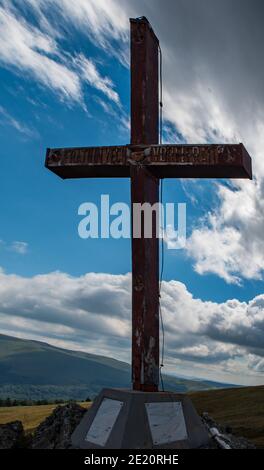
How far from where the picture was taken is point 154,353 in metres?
10.4

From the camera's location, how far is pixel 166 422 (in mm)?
9367

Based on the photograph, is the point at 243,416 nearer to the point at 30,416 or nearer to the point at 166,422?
the point at 166,422

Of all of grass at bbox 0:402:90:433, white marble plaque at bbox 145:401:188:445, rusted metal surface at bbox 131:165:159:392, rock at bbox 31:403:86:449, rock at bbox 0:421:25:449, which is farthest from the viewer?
grass at bbox 0:402:90:433

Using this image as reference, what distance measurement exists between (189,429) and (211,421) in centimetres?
370

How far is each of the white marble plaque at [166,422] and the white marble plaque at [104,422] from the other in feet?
2.01

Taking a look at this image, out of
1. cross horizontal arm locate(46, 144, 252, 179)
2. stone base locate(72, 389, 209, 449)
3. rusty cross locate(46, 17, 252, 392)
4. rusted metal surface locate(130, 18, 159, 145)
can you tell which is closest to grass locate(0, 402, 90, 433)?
stone base locate(72, 389, 209, 449)

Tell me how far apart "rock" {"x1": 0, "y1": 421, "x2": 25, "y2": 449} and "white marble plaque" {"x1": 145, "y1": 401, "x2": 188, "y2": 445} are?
4.08 metres

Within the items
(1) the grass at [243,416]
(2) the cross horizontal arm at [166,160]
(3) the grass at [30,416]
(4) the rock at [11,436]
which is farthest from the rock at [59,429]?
(3) the grass at [30,416]

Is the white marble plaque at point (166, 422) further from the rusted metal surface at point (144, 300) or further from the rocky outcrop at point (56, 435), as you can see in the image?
the rocky outcrop at point (56, 435)

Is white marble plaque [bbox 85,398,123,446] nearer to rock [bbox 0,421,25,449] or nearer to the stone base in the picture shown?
the stone base

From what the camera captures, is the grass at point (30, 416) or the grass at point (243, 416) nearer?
the grass at point (243, 416)

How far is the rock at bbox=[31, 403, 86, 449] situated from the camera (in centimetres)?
1122

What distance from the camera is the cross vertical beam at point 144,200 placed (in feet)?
33.2
